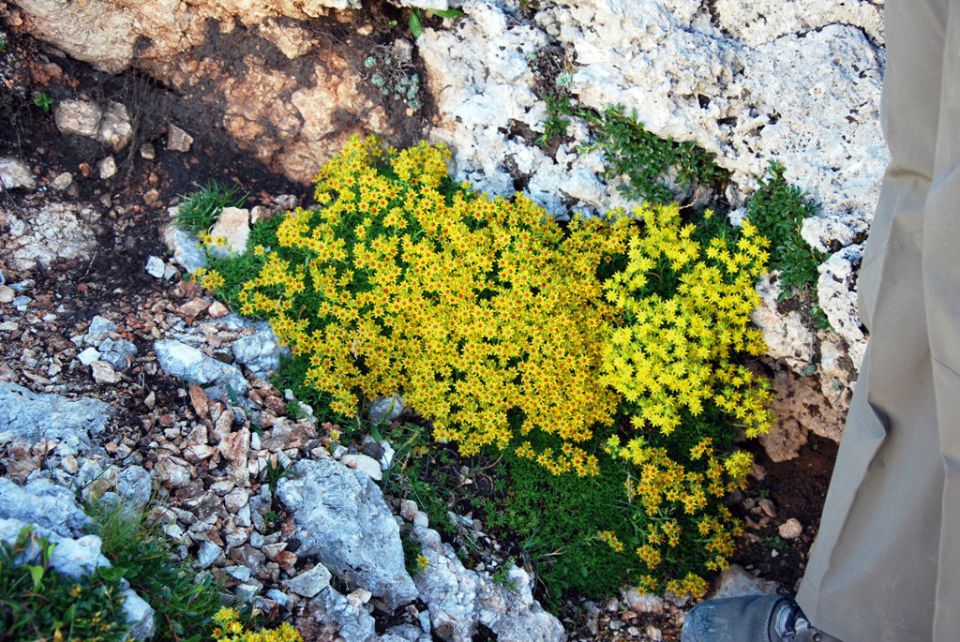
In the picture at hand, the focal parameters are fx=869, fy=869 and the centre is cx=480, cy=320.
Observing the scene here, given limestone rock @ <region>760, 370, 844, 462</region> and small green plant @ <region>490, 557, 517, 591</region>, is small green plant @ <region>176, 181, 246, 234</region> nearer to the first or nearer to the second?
small green plant @ <region>490, 557, 517, 591</region>

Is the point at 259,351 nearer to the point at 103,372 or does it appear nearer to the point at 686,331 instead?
the point at 103,372

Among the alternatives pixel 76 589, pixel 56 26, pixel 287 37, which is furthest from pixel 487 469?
pixel 56 26

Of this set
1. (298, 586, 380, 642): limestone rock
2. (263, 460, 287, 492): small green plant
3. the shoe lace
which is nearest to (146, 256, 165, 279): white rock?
(263, 460, 287, 492): small green plant

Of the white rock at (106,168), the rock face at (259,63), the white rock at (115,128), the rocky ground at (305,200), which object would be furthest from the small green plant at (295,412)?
the white rock at (115,128)

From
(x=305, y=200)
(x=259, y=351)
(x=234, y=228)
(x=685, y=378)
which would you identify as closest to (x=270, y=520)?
(x=259, y=351)

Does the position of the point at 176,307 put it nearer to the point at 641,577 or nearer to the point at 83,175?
the point at 83,175

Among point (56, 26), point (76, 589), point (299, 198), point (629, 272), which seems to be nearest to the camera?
point (76, 589)
